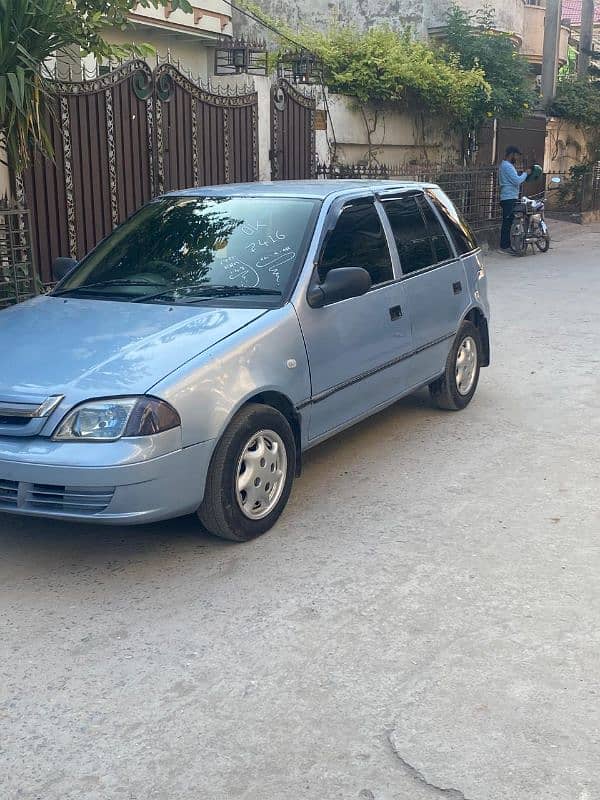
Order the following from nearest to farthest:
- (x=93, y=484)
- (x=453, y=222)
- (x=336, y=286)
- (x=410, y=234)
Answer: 1. (x=93, y=484)
2. (x=336, y=286)
3. (x=410, y=234)
4. (x=453, y=222)

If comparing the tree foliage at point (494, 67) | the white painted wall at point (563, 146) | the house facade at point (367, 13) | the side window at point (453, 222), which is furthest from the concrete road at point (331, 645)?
the white painted wall at point (563, 146)

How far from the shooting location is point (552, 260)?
684 inches

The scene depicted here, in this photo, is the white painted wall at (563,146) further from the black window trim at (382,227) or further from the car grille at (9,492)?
the car grille at (9,492)

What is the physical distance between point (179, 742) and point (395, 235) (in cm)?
400

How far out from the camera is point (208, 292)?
548 centimetres

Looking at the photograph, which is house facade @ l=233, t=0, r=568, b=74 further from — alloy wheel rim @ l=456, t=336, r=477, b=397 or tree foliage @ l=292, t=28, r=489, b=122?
alloy wheel rim @ l=456, t=336, r=477, b=397

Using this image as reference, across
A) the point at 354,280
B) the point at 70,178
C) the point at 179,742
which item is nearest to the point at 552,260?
the point at 70,178

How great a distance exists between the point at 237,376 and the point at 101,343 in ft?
2.27

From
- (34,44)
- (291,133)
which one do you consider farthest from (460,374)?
(291,133)

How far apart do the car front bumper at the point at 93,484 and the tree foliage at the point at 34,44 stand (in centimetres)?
419

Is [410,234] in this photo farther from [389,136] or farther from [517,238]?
[517,238]

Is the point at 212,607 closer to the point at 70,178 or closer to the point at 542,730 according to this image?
the point at 542,730

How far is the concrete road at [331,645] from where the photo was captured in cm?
316

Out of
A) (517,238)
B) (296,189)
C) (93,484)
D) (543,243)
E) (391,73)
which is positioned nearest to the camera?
(93,484)
